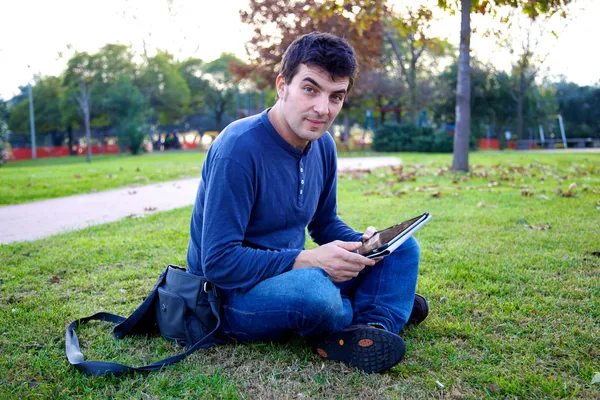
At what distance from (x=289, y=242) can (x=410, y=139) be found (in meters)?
28.6

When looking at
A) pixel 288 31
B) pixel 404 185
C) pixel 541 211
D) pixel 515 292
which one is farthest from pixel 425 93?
pixel 515 292

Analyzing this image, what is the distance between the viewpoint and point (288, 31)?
27344 millimetres

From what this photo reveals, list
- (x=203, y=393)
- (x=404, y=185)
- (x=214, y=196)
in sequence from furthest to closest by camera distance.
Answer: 1. (x=404, y=185)
2. (x=214, y=196)
3. (x=203, y=393)

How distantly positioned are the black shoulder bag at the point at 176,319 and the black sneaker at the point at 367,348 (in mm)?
615

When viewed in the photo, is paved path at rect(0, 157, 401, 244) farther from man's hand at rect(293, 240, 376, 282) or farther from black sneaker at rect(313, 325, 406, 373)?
black sneaker at rect(313, 325, 406, 373)

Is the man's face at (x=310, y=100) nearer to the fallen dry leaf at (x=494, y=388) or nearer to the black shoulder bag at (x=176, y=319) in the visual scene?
the black shoulder bag at (x=176, y=319)

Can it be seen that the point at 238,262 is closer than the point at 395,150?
Yes

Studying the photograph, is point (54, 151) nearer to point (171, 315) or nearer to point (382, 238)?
point (171, 315)

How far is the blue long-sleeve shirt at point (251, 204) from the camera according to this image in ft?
8.24

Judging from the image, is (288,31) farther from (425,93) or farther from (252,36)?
(425,93)

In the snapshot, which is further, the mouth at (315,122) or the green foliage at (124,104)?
the green foliage at (124,104)

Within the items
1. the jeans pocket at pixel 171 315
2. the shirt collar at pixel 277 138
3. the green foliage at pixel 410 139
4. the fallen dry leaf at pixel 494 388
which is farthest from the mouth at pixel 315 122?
the green foliage at pixel 410 139

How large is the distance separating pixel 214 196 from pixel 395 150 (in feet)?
94.9

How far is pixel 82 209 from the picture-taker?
25.8 ft
